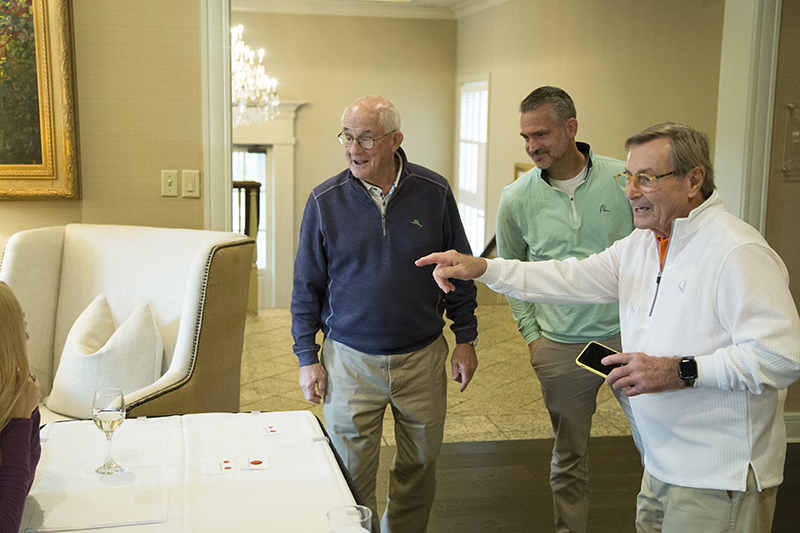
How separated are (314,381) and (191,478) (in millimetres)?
734

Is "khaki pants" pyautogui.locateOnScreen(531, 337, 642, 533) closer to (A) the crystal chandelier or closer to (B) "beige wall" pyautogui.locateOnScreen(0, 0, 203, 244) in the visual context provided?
(B) "beige wall" pyautogui.locateOnScreen(0, 0, 203, 244)

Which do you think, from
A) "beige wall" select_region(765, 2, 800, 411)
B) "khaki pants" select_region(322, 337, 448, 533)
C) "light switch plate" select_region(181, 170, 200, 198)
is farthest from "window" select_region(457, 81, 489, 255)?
"khaki pants" select_region(322, 337, 448, 533)

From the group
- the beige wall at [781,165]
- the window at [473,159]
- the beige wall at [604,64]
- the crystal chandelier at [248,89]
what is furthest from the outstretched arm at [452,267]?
the window at [473,159]

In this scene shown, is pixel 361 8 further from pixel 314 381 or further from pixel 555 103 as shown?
pixel 314 381

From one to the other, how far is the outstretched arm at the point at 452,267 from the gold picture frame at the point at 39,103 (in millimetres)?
1840

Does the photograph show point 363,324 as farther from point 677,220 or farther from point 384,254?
point 677,220

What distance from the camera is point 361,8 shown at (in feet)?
27.8

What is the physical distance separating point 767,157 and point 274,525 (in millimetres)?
2965

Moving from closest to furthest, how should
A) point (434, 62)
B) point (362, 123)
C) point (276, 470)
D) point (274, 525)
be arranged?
1. point (274, 525)
2. point (276, 470)
3. point (362, 123)
4. point (434, 62)

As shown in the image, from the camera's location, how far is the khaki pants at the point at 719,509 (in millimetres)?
1484

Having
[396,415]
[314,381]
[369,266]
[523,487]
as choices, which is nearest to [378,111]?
→ [369,266]

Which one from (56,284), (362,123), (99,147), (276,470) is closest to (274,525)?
(276,470)

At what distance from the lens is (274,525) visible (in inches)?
50.9

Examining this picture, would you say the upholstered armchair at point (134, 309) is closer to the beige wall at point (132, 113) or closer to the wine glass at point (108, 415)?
the beige wall at point (132, 113)
